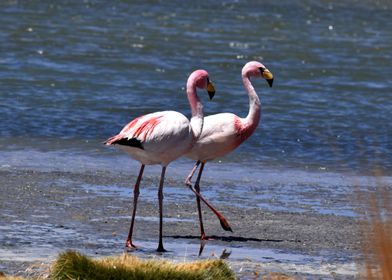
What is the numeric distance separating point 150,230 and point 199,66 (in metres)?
12.9

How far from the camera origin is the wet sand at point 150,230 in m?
8.46

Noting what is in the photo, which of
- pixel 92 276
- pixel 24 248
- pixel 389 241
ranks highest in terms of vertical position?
pixel 389 241

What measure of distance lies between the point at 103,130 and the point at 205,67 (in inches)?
271

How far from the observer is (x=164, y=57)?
2350 cm

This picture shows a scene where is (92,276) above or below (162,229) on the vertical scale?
above

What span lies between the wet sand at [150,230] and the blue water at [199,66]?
828 millimetres

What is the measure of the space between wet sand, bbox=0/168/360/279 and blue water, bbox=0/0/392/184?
0.83 metres

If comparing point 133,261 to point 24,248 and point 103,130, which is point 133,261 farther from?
point 103,130

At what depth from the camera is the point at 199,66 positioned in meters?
22.4

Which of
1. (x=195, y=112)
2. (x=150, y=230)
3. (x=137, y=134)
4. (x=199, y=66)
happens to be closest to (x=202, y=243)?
(x=150, y=230)

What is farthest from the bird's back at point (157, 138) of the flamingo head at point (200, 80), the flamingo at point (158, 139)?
the flamingo head at point (200, 80)

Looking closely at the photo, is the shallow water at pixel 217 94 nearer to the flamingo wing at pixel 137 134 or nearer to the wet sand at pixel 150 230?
the wet sand at pixel 150 230

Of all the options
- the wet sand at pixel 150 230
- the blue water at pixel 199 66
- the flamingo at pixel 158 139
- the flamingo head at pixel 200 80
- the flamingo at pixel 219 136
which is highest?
the flamingo head at pixel 200 80

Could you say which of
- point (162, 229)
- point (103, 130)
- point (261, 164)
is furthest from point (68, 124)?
point (162, 229)
